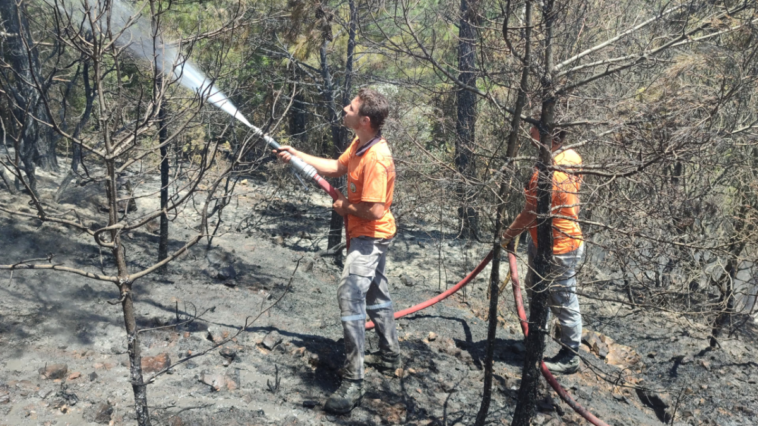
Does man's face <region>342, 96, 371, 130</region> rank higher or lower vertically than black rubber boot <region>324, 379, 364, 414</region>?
higher

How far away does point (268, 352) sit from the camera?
15.4ft

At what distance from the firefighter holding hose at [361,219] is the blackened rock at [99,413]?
137cm

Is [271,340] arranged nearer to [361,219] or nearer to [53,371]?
[361,219]

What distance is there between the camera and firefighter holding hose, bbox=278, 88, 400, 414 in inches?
160

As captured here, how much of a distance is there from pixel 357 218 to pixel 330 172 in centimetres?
55

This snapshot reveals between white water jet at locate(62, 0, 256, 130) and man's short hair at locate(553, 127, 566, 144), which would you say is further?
man's short hair at locate(553, 127, 566, 144)

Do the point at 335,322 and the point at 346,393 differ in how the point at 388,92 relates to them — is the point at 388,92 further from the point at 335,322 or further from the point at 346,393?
the point at 346,393

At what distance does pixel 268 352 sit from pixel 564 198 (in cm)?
259

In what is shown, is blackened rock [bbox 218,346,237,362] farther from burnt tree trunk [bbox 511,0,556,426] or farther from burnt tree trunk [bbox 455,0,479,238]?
burnt tree trunk [bbox 511,0,556,426]

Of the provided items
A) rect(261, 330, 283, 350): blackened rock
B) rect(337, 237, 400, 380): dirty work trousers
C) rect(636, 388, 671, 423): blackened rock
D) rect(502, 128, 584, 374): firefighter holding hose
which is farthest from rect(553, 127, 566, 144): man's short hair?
rect(636, 388, 671, 423): blackened rock

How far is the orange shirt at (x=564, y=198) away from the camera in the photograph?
3342 millimetres

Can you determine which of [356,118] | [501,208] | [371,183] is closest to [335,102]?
[356,118]

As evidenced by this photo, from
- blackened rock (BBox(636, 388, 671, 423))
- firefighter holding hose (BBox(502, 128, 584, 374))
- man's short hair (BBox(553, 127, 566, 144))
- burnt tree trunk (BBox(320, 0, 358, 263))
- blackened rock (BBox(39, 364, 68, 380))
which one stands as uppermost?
burnt tree trunk (BBox(320, 0, 358, 263))

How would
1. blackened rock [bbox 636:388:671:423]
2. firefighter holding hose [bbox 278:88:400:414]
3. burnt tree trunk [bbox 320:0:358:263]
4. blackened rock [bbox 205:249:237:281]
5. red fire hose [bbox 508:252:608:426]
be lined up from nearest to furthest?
firefighter holding hose [bbox 278:88:400:414] → red fire hose [bbox 508:252:608:426] → blackened rock [bbox 636:388:671:423] → blackened rock [bbox 205:249:237:281] → burnt tree trunk [bbox 320:0:358:263]
